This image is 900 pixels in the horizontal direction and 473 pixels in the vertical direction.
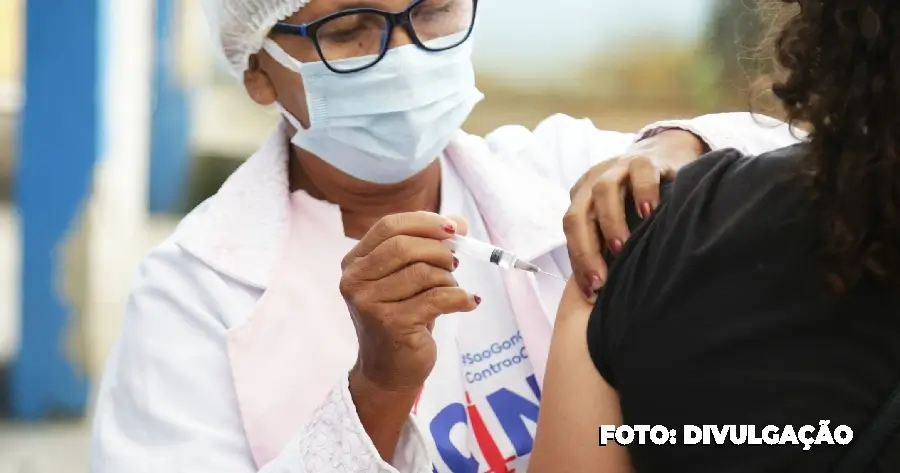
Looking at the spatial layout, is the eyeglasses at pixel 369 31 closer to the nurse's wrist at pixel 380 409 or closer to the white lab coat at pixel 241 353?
the white lab coat at pixel 241 353

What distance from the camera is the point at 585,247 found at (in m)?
1.26

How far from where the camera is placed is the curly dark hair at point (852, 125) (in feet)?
3.11

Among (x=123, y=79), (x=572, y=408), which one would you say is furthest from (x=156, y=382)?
(x=123, y=79)

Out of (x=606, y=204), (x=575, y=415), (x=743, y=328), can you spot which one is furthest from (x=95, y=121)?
(x=743, y=328)

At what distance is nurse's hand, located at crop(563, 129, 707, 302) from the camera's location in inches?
48.7

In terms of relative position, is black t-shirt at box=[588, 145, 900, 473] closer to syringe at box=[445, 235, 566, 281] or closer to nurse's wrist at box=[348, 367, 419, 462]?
syringe at box=[445, 235, 566, 281]

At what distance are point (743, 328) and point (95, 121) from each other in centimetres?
343

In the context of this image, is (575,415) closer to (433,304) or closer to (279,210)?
(433,304)

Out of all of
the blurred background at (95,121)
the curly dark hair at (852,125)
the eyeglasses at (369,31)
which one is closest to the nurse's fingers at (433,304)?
the curly dark hair at (852,125)

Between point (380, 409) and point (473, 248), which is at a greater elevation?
point (473, 248)

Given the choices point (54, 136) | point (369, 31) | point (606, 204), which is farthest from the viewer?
point (54, 136)

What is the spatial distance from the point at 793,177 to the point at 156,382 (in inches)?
38.7

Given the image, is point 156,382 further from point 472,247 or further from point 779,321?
point 779,321

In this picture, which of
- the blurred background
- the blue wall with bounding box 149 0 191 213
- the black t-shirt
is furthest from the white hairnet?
the blue wall with bounding box 149 0 191 213
